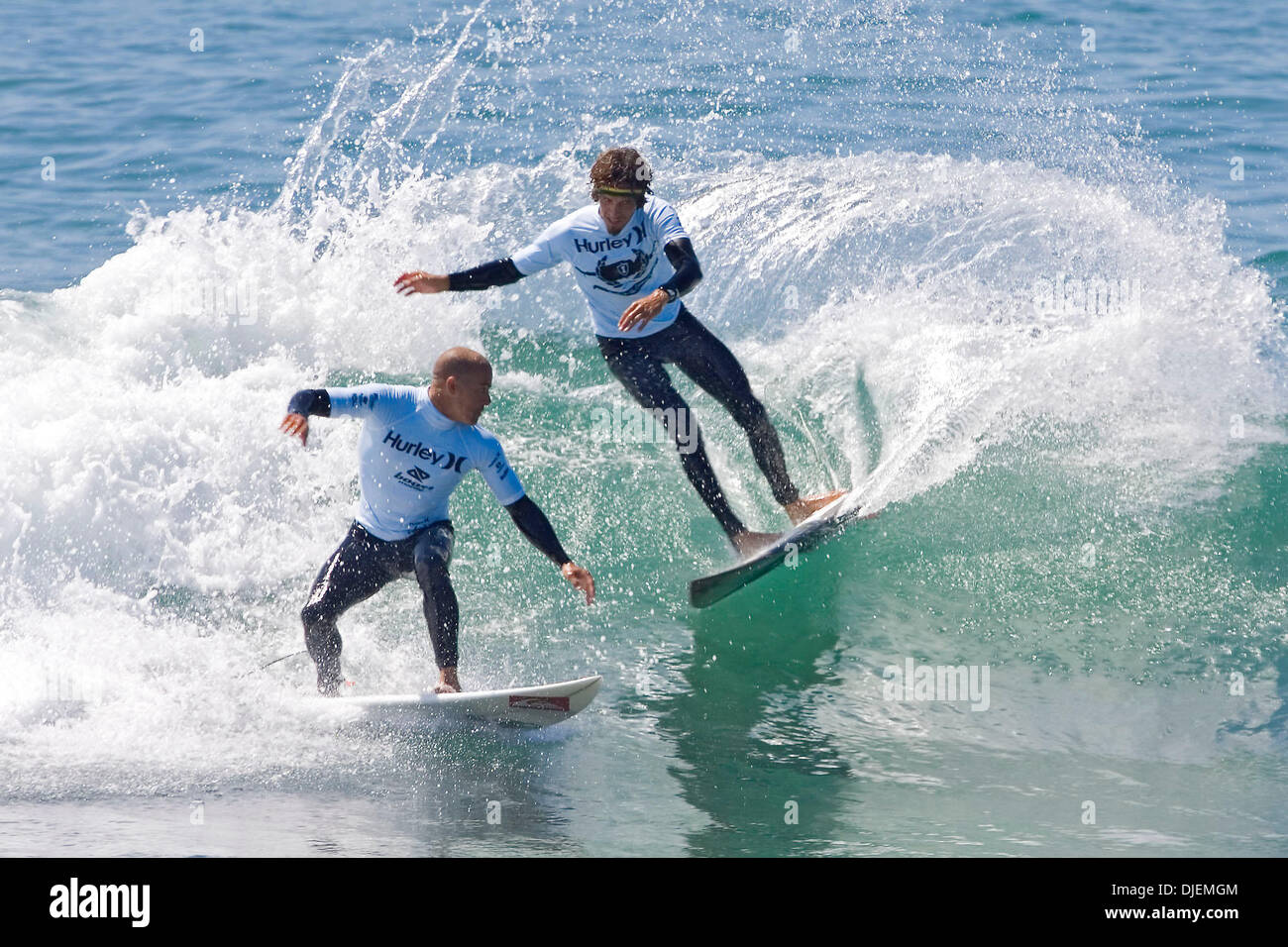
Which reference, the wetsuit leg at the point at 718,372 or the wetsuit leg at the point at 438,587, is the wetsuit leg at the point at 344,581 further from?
the wetsuit leg at the point at 718,372

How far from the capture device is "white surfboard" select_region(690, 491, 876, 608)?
25.3 ft

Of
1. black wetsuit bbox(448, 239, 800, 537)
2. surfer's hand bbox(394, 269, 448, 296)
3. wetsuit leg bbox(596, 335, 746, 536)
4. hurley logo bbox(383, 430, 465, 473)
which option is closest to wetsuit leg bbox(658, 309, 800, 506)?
black wetsuit bbox(448, 239, 800, 537)

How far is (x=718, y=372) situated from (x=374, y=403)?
7.28 ft

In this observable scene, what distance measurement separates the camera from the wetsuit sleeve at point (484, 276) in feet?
25.1

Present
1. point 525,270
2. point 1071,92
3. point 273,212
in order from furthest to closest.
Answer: point 1071,92 < point 273,212 < point 525,270

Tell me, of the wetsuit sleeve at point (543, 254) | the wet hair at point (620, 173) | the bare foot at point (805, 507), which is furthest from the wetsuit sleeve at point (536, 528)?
the bare foot at point (805, 507)

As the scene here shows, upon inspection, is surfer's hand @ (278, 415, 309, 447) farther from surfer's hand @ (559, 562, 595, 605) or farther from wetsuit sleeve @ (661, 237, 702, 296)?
wetsuit sleeve @ (661, 237, 702, 296)

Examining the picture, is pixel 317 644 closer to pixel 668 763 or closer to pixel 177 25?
pixel 668 763

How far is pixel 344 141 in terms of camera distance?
54.4 ft

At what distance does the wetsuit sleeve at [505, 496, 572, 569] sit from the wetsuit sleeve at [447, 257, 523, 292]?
1.61 meters

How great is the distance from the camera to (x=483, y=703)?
6594 mm

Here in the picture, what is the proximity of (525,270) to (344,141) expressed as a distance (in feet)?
31.5

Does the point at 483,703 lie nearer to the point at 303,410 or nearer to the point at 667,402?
the point at 303,410

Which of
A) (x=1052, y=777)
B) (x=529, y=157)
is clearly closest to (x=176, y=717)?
(x=1052, y=777)
